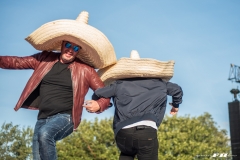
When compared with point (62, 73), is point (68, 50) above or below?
above

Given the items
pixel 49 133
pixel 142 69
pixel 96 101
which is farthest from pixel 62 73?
pixel 142 69

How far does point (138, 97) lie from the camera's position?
4.28 meters

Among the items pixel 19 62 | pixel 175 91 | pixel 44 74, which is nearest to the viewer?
pixel 175 91

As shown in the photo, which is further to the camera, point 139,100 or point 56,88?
point 56,88

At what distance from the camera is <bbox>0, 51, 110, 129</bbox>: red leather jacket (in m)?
4.56

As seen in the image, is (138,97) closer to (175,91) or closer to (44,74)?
(175,91)

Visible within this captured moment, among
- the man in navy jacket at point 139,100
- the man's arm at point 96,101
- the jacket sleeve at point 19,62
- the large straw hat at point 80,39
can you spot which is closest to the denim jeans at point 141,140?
the man in navy jacket at point 139,100

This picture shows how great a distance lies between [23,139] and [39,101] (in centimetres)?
2789

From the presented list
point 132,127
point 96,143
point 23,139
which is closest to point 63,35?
point 132,127

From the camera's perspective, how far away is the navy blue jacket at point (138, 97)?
4250 millimetres

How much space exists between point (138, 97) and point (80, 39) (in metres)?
0.98

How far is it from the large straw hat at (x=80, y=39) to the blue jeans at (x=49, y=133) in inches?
32.9

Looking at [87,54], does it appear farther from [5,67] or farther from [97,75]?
[5,67]

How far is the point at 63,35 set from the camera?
4559mm
